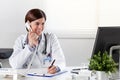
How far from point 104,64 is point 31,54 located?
0.89 m

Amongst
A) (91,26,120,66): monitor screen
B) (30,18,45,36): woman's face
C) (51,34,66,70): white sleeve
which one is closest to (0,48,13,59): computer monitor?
(51,34,66,70): white sleeve

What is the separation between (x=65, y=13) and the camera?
338cm

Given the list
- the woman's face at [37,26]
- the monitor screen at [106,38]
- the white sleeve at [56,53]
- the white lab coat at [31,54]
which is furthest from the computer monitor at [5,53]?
the monitor screen at [106,38]

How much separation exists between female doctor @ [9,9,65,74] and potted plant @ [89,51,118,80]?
59 cm

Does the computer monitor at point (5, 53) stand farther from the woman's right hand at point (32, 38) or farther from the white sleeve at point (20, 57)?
the woman's right hand at point (32, 38)

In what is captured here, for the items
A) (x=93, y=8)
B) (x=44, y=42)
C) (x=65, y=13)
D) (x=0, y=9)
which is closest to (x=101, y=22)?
(x=93, y=8)

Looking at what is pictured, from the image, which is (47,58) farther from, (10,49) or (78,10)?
(78,10)

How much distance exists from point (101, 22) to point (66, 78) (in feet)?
5.69

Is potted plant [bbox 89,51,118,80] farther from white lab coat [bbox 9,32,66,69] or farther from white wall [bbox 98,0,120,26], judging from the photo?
white wall [bbox 98,0,120,26]

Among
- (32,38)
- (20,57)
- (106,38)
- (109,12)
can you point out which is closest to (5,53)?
(20,57)

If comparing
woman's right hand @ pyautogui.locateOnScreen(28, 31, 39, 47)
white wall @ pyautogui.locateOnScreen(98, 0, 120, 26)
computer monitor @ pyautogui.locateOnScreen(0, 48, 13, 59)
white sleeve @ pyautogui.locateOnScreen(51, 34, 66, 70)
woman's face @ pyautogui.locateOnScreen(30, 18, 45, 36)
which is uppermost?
white wall @ pyautogui.locateOnScreen(98, 0, 120, 26)

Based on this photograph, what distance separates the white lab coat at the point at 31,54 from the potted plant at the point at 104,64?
0.61 m

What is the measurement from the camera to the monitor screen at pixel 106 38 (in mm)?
1778

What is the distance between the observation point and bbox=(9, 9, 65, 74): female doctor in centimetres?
231
